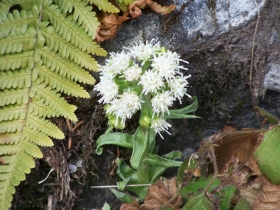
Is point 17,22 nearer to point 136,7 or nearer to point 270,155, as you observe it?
point 136,7

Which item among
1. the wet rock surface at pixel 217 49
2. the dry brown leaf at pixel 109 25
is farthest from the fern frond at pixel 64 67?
the wet rock surface at pixel 217 49

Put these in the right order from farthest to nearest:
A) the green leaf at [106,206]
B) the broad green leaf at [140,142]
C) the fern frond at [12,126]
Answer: the green leaf at [106,206] < the broad green leaf at [140,142] < the fern frond at [12,126]

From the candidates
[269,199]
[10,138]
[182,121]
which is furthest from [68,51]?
[269,199]

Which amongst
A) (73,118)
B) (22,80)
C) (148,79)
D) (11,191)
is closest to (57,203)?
(11,191)

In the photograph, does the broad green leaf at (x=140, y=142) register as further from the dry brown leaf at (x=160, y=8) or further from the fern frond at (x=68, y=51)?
the dry brown leaf at (x=160, y=8)

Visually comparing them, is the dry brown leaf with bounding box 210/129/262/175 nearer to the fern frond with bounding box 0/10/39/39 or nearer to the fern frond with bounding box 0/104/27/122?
the fern frond with bounding box 0/104/27/122

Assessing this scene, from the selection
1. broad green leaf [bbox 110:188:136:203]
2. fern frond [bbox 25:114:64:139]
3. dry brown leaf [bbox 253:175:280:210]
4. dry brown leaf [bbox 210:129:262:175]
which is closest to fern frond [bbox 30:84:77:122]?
fern frond [bbox 25:114:64:139]
